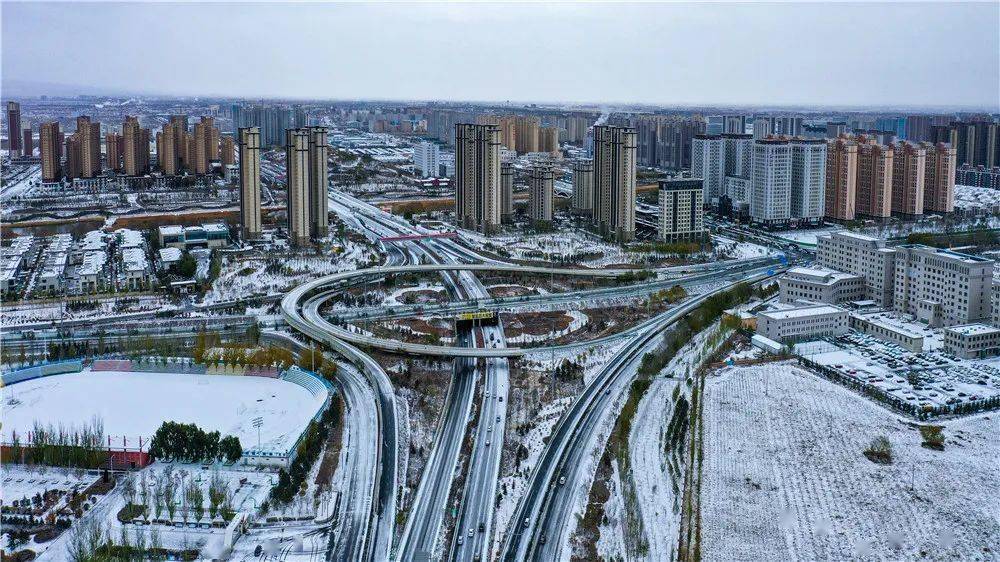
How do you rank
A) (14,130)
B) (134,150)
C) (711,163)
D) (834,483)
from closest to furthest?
(834,483) → (711,163) → (134,150) → (14,130)

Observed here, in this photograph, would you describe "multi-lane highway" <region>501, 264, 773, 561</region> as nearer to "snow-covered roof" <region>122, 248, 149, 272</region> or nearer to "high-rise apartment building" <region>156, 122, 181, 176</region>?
"snow-covered roof" <region>122, 248, 149, 272</region>

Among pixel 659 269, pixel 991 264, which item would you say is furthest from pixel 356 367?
pixel 991 264

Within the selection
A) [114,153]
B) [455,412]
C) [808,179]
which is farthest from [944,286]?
[114,153]

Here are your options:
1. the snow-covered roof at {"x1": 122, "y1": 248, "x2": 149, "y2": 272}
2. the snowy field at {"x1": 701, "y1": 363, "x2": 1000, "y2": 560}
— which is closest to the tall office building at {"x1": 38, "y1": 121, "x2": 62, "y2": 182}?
the snow-covered roof at {"x1": 122, "y1": 248, "x2": 149, "y2": 272}

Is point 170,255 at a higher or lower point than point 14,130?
lower

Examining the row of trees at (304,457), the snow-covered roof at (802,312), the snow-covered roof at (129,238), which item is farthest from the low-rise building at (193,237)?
the snow-covered roof at (802,312)

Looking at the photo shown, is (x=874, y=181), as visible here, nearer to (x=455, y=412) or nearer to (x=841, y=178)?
(x=841, y=178)
